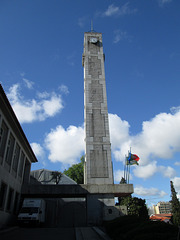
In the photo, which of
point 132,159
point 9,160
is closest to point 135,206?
point 132,159

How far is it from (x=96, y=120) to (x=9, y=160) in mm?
14332

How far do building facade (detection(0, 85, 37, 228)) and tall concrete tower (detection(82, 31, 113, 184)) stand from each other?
8782 millimetres

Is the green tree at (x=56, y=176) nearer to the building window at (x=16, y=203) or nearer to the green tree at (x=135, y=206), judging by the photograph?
the green tree at (x=135, y=206)

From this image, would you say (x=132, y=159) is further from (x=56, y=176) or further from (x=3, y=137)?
(x=56, y=176)

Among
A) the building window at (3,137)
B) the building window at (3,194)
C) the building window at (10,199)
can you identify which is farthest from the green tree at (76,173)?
the building window at (3,137)

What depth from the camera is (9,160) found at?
21734 mm

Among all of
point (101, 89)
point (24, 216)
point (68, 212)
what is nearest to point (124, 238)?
point (24, 216)

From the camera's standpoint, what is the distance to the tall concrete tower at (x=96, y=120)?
28.4 metres

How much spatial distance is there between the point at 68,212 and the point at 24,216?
21.0 metres

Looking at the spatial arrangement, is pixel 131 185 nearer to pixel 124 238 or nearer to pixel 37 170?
pixel 124 238

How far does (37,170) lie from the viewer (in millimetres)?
54531

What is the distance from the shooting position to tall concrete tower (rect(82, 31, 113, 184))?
93.3ft

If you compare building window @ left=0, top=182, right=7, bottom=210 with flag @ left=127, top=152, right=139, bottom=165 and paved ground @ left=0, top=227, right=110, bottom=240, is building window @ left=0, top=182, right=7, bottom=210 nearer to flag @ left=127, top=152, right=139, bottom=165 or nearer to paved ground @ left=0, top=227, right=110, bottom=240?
paved ground @ left=0, top=227, right=110, bottom=240

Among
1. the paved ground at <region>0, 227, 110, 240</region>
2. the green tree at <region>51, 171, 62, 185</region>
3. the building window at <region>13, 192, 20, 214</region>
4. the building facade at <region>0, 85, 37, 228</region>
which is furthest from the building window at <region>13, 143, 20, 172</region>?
the green tree at <region>51, 171, 62, 185</region>
